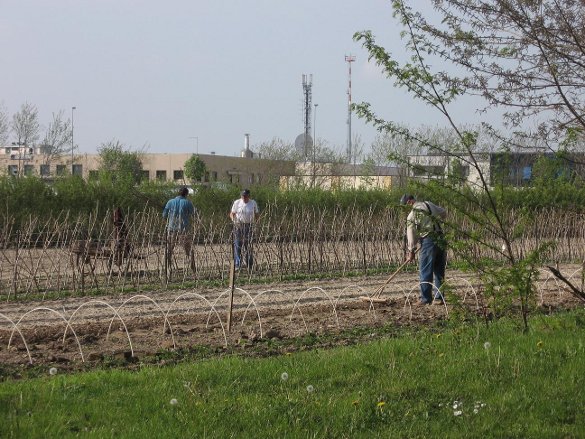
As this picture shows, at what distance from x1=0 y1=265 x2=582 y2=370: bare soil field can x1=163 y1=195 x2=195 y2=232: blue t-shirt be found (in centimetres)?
209

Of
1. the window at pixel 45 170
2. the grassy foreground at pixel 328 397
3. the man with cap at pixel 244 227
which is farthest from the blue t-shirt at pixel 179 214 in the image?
the window at pixel 45 170

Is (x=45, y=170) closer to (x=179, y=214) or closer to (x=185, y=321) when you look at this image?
(x=179, y=214)

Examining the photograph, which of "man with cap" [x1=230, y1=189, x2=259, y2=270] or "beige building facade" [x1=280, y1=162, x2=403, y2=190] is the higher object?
"beige building facade" [x1=280, y1=162, x2=403, y2=190]

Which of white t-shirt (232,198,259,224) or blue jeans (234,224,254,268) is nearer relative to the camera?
blue jeans (234,224,254,268)

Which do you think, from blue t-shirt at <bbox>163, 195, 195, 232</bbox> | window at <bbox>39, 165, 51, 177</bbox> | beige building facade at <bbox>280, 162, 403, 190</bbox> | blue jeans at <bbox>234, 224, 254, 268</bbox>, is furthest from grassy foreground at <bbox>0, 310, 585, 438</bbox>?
beige building facade at <bbox>280, 162, 403, 190</bbox>

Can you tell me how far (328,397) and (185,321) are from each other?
387 cm

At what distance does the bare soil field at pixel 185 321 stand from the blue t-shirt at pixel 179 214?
209cm

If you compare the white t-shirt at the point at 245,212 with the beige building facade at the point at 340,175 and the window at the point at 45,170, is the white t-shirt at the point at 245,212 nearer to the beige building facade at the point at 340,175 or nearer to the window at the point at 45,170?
the window at the point at 45,170

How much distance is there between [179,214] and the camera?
14188 mm

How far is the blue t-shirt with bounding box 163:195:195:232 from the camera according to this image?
14148 millimetres

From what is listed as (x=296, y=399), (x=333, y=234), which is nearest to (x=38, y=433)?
(x=296, y=399)

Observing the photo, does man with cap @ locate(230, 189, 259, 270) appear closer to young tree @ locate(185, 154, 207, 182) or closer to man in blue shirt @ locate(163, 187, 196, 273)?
man in blue shirt @ locate(163, 187, 196, 273)

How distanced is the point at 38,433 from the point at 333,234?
10958 millimetres

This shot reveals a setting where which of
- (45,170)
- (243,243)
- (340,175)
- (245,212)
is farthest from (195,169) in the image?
(243,243)
